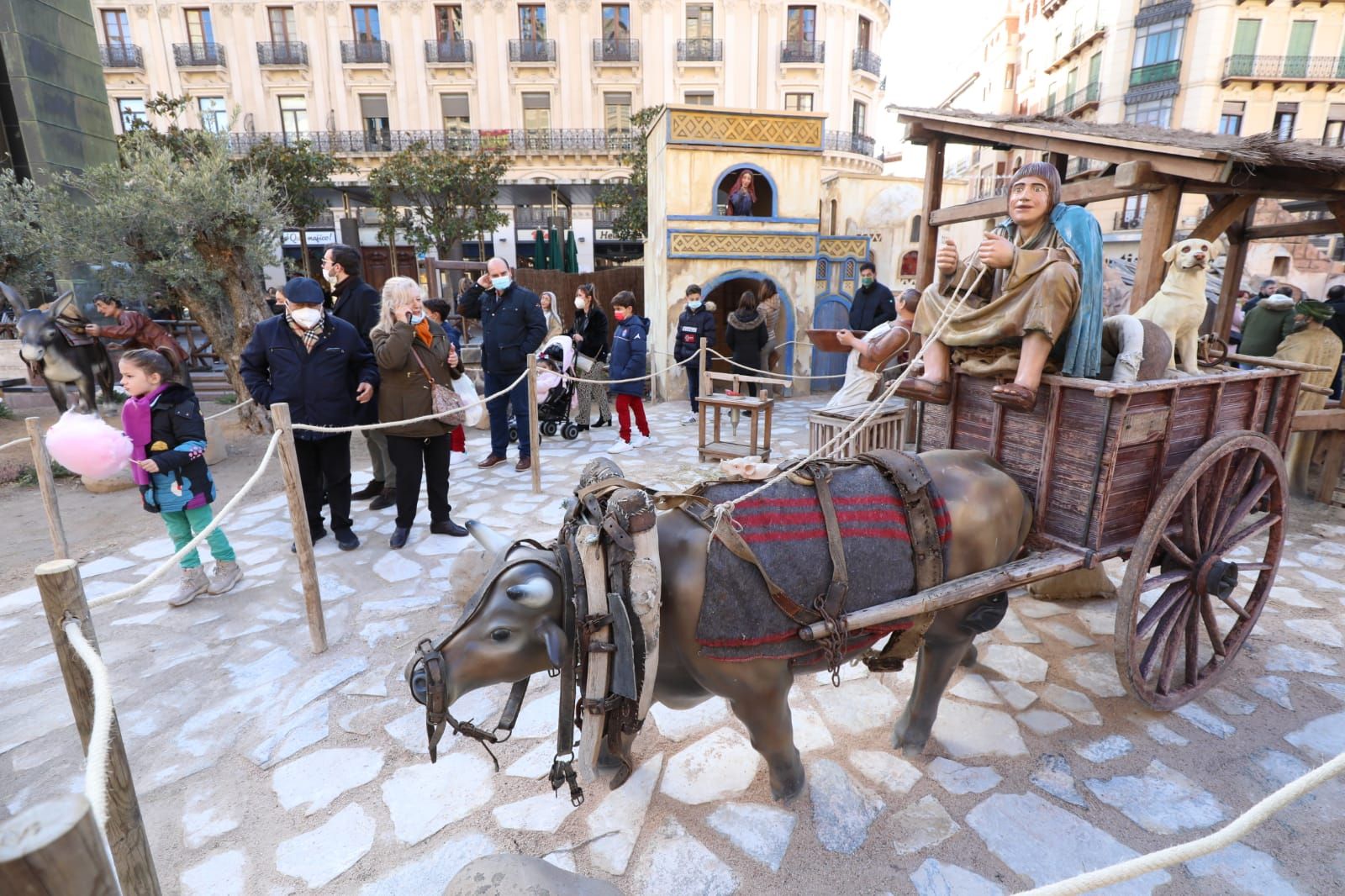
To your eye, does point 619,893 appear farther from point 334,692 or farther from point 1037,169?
point 1037,169

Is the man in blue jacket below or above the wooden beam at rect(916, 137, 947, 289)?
below

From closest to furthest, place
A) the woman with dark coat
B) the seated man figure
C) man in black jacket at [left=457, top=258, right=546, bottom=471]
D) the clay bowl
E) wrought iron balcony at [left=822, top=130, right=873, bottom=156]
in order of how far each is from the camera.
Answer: the seated man figure
the clay bowl
man in black jacket at [left=457, top=258, right=546, bottom=471]
the woman with dark coat
wrought iron balcony at [left=822, top=130, right=873, bottom=156]

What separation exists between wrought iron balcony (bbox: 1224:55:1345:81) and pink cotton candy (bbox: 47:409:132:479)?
1335 inches

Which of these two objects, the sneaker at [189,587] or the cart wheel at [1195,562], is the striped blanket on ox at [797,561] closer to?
the cart wheel at [1195,562]

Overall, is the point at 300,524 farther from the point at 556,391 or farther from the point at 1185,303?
the point at 556,391

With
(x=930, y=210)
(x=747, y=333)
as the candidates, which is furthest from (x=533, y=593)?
(x=747, y=333)

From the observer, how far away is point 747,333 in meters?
10.3

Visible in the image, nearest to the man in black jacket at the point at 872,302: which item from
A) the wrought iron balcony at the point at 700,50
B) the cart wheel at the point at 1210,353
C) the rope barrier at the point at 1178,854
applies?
the cart wheel at the point at 1210,353

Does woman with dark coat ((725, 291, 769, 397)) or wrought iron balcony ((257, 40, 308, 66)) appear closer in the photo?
woman with dark coat ((725, 291, 769, 397))

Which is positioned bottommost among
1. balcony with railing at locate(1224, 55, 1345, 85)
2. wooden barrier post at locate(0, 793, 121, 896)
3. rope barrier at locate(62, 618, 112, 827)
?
rope barrier at locate(62, 618, 112, 827)

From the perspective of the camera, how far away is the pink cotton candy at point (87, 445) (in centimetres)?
458

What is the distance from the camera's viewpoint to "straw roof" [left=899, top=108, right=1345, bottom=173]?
458cm

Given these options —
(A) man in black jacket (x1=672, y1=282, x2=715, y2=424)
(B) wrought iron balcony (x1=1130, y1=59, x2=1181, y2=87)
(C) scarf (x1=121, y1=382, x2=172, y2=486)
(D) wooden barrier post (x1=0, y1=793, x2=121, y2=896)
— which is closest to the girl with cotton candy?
(C) scarf (x1=121, y1=382, x2=172, y2=486)

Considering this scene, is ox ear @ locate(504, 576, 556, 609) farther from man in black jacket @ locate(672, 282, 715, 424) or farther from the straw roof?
man in black jacket @ locate(672, 282, 715, 424)
